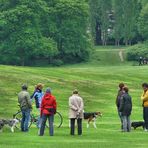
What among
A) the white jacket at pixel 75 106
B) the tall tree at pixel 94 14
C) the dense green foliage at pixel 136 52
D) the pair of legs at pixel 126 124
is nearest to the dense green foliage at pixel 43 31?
the dense green foliage at pixel 136 52

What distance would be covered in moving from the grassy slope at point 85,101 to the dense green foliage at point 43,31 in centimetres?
3335

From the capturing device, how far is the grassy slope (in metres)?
23.3

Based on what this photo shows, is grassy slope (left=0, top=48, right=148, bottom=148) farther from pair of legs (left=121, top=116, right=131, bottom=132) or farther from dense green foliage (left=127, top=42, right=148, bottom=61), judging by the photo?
dense green foliage (left=127, top=42, right=148, bottom=61)

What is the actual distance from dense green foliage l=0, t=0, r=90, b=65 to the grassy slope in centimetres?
3335

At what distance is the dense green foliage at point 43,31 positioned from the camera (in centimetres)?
9856

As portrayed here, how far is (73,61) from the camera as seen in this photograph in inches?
4281

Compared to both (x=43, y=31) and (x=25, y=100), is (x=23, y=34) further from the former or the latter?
(x=25, y=100)

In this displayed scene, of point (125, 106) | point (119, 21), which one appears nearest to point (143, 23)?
point (119, 21)

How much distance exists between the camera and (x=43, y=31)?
105500 millimetres

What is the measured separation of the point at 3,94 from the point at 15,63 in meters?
57.8

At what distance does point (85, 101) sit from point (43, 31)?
205ft

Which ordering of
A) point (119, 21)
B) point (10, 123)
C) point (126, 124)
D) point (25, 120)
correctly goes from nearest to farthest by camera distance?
point (10, 123)
point (25, 120)
point (126, 124)
point (119, 21)

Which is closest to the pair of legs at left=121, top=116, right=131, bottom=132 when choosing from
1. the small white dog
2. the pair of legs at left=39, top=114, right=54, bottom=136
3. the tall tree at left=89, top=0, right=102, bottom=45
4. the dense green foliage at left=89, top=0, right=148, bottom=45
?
the pair of legs at left=39, top=114, right=54, bottom=136

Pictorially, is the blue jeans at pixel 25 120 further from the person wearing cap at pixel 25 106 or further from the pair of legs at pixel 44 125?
the pair of legs at pixel 44 125
